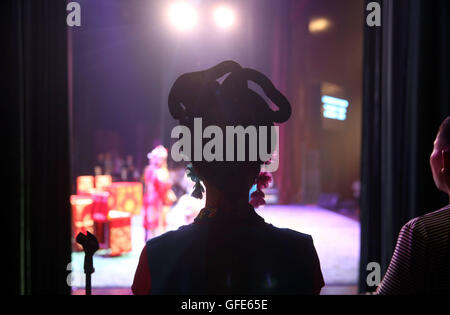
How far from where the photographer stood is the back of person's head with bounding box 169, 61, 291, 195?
946 millimetres

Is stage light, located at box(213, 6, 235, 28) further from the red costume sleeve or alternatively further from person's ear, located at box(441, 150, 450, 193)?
the red costume sleeve

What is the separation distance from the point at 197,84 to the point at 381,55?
7.10 feet

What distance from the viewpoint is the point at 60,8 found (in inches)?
94.7

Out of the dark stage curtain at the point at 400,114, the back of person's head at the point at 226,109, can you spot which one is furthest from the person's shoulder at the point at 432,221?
the dark stage curtain at the point at 400,114

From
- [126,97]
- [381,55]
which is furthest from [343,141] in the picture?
[381,55]

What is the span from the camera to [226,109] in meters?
0.94

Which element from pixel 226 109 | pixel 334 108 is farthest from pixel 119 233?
pixel 334 108

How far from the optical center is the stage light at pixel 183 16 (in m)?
6.39

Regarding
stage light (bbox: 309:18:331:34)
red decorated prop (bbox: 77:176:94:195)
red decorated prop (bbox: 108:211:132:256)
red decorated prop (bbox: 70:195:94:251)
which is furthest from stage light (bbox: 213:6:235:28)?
red decorated prop (bbox: 108:211:132:256)

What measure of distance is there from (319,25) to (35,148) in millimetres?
7293

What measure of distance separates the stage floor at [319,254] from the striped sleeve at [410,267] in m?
2.27

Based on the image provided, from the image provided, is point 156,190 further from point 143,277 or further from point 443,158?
point 443,158

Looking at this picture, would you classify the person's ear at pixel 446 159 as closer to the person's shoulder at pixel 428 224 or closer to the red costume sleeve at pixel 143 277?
the person's shoulder at pixel 428 224
